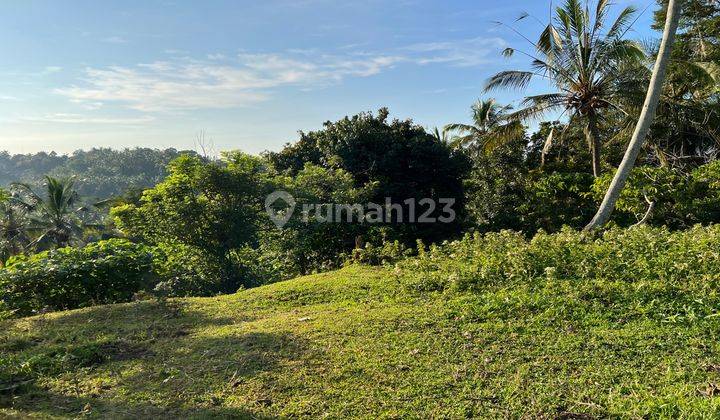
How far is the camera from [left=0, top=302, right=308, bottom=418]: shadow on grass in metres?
3.48

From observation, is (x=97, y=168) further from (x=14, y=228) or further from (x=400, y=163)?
(x=400, y=163)

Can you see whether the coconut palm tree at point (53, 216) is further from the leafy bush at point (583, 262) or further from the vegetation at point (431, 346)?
the leafy bush at point (583, 262)

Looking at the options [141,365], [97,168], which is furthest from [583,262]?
[97,168]

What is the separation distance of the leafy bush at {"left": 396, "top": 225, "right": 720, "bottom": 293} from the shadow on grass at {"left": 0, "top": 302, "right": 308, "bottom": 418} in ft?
8.26

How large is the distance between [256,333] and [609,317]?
348 cm

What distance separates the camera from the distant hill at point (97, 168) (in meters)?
63.2

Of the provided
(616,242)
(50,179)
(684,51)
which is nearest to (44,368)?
(616,242)

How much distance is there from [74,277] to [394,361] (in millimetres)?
5490

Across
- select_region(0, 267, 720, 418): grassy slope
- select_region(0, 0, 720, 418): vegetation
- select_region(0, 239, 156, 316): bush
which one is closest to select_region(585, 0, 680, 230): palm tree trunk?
select_region(0, 0, 720, 418): vegetation

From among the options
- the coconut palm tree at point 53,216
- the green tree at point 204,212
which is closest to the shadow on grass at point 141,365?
the green tree at point 204,212

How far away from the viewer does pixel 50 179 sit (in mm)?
21516

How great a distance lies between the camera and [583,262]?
18.5ft

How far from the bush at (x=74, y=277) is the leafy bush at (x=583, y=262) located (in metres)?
4.33

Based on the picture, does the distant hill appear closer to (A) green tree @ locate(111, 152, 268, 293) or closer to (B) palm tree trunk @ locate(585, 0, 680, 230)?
(A) green tree @ locate(111, 152, 268, 293)
